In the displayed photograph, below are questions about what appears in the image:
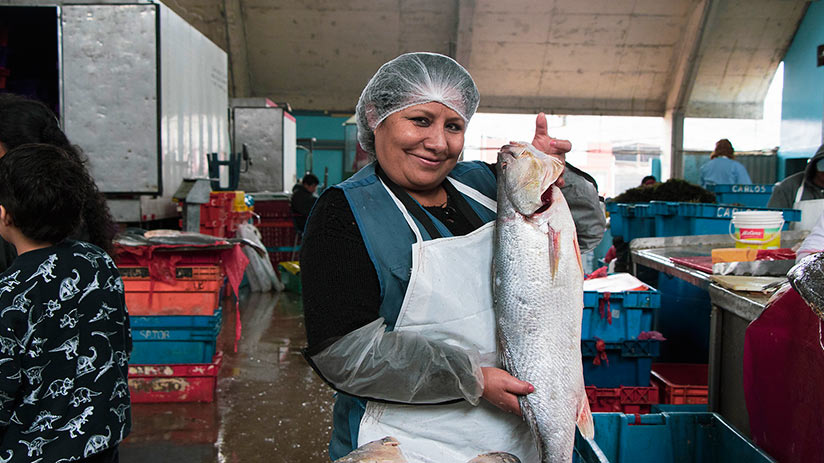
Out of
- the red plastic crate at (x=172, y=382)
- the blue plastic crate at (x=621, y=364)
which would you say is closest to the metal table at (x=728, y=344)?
the blue plastic crate at (x=621, y=364)

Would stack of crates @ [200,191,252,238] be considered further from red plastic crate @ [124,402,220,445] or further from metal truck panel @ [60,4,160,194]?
red plastic crate @ [124,402,220,445]

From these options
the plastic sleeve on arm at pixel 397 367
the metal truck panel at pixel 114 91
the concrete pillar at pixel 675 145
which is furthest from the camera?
the concrete pillar at pixel 675 145

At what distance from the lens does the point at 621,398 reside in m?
2.84

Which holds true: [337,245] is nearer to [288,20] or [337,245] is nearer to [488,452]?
[488,452]

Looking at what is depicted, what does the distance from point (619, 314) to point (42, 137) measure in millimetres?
2465

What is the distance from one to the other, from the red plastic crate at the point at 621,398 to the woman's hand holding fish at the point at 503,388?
57.8 inches

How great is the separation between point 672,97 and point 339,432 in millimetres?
15031

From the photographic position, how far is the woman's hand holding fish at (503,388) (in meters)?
1.46

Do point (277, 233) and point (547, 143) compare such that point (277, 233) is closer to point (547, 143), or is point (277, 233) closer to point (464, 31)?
point (464, 31)

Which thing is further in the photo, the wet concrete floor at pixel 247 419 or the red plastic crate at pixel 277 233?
the red plastic crate at pixel 277 233

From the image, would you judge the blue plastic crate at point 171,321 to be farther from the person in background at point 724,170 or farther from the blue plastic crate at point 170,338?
the person in background at point 724,170

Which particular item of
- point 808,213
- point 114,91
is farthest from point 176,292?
point 808,213

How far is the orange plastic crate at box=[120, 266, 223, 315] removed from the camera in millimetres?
4051

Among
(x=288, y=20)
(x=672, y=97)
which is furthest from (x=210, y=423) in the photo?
(x=672, y=97)
